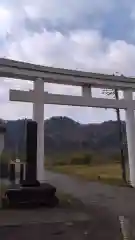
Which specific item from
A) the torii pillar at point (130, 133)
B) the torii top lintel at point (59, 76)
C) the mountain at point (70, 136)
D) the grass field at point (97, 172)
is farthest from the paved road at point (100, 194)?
the torii top lintel at point (59, 76)

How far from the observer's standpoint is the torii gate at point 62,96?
7.82 metres

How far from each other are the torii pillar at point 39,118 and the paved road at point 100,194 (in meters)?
1.50

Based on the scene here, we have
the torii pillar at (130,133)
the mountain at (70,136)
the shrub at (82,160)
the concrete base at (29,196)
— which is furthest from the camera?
the torii pillar at (130,133)

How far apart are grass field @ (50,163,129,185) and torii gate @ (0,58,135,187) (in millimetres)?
1097

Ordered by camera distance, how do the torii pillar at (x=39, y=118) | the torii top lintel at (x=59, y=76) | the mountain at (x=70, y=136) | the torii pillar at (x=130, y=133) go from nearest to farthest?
the torii top lintel at (x=59, y=76) < the torii pillar at (x=39, y=118) < the mountain at (x=70, y=136) < the torii pillar at (x=130, y=133)

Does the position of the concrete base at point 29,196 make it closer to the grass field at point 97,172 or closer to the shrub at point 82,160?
the grass field at point 97,172

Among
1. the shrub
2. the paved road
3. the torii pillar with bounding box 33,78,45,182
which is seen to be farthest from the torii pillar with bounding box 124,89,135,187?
the torii pillar with bounding box 33,78,45,182

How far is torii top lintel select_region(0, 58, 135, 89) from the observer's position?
7729 millimetres

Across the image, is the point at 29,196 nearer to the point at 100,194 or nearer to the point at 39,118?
the point at 39,118

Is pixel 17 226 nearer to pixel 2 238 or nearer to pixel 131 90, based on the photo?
pixel 2 238

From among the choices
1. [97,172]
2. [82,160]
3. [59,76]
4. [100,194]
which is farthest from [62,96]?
[97,172]

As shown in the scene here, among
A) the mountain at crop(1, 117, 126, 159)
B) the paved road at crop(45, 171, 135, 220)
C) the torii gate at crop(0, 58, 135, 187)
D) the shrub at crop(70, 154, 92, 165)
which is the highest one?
the torii gate at crop(0, 58, 135, 187)

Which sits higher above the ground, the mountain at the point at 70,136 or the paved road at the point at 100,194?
the mountain at the point at 70,136

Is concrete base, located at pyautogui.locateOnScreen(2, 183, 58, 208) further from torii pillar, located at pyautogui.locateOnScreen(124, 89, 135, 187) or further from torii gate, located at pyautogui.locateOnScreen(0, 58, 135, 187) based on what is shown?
torii pillar, located at pyautogui.locateOnScreen(124, 89, 135, 187)
